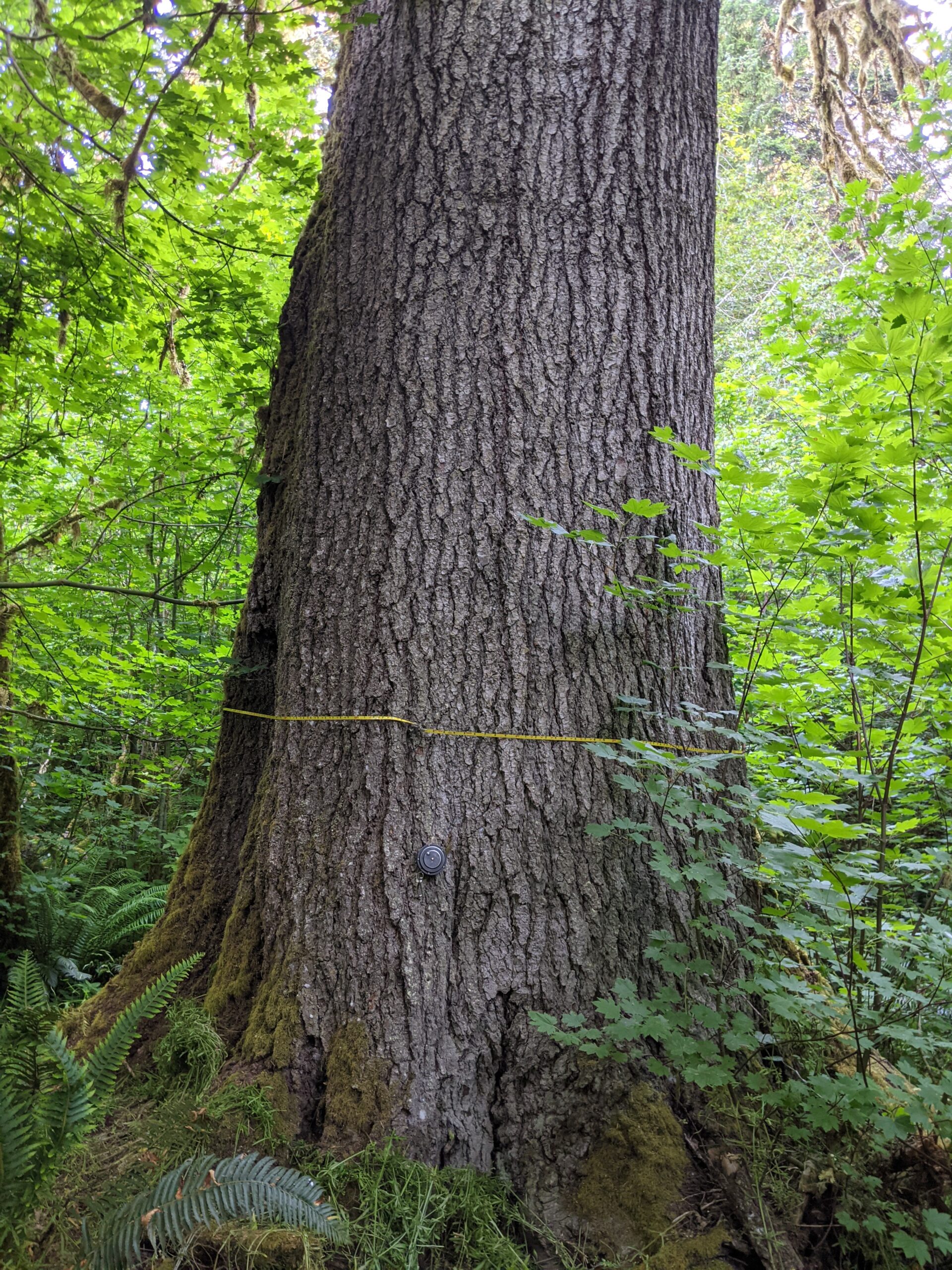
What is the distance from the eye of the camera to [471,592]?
212 cm

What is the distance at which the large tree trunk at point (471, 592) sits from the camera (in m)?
1.88

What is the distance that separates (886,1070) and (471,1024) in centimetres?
125

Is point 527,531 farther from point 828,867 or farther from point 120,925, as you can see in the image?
point 120,925

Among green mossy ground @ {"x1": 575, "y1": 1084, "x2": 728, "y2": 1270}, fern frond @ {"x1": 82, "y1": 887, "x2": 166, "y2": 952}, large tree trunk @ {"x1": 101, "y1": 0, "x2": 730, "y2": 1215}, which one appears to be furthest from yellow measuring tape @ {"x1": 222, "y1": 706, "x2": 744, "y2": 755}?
fern frond @ {"x1": 82, "y1": 887, "x2": 166, "y2": 952}

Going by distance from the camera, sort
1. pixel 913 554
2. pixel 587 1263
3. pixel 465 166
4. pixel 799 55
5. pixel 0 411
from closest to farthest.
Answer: pixel 587 1263 < pixel 465 166 < pixel 913 554 < pixel 0 411 < pixel 799 55

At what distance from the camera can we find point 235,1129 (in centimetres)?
179

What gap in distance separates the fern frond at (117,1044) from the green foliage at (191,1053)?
246 mm

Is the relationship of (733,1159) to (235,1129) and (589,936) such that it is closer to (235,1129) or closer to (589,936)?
(589,936)

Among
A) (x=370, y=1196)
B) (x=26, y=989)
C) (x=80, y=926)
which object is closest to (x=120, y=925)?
(x=80, y=926)

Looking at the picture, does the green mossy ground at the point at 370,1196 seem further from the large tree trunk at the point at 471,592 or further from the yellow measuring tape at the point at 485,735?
the yellow measuring tape at the point at 485,735

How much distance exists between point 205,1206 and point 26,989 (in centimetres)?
83

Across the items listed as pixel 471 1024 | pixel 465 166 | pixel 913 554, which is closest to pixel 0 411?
pixel 465 166

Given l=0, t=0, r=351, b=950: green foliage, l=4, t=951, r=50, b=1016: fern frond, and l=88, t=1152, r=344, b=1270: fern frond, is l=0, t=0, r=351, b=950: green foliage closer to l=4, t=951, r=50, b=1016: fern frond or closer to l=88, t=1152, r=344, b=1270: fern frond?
l=4, t=951, r=50, b=1016: fern frond

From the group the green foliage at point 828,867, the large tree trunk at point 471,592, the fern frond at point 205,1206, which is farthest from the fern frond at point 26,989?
the green foliage at point 828,867
